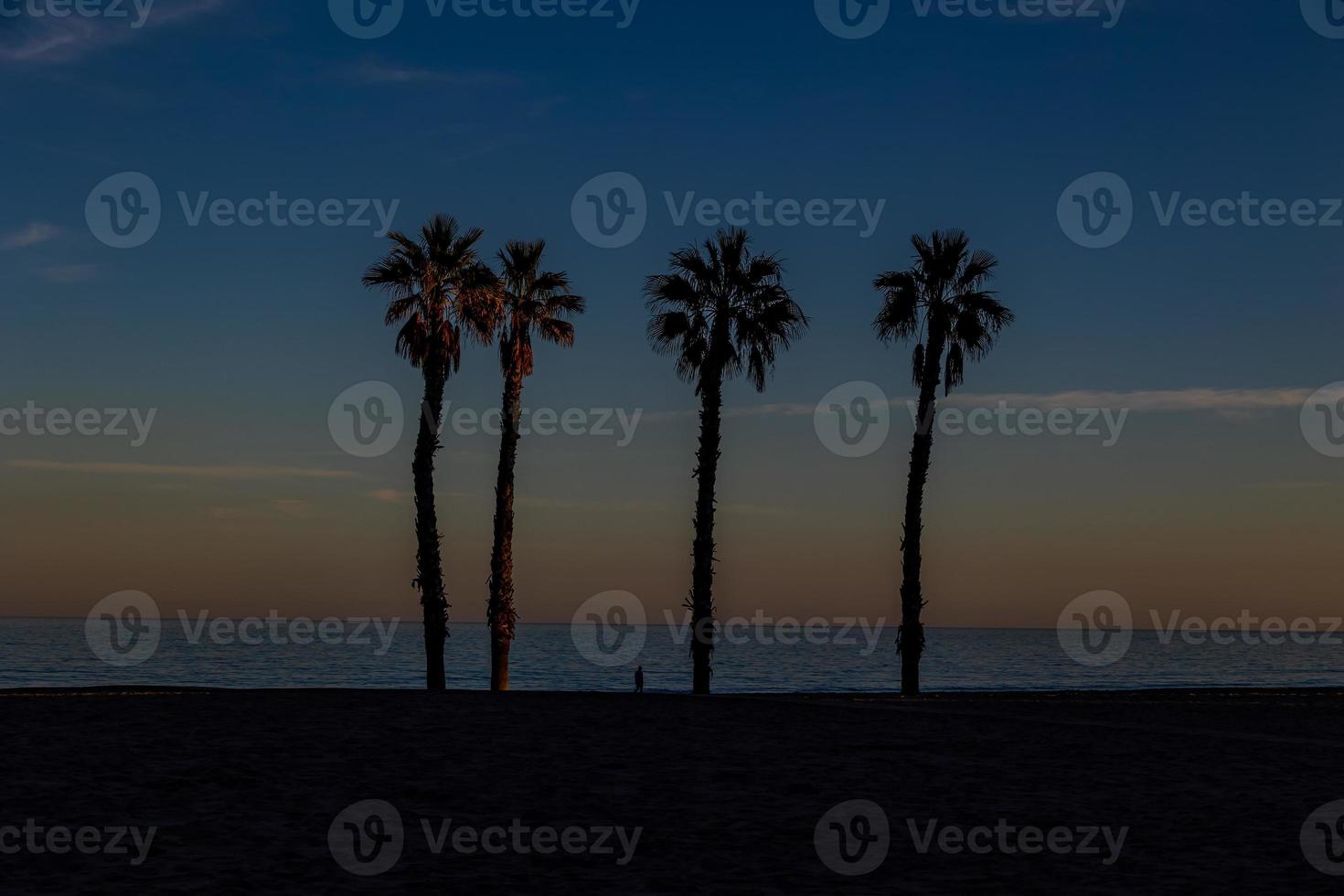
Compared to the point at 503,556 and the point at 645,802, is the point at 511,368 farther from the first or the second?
the point at 645,802

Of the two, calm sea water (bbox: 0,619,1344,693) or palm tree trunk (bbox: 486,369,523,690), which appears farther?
calm sea water (bbox: 0,619,1344,693)

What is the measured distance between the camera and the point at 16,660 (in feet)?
420

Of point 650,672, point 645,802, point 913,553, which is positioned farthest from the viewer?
point 650,672

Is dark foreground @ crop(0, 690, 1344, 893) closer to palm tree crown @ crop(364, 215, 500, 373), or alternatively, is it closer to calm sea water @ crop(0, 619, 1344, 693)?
palm tree crown @ crop(364, 215, 500, 373)

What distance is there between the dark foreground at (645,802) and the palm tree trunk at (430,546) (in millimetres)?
12495

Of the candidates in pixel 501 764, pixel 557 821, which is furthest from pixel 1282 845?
pixel 501 764

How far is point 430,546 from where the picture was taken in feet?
130

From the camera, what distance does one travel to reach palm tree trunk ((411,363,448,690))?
39.6 m

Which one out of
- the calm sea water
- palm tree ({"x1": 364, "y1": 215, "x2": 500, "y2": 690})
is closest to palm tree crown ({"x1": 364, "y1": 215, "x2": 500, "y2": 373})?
palm tree ({"x1": 364, "y1": 215, "x2": 500, "y2": 690})

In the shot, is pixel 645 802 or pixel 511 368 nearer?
pixel 645 802

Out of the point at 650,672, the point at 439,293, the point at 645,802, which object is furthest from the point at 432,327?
the point at 650,672

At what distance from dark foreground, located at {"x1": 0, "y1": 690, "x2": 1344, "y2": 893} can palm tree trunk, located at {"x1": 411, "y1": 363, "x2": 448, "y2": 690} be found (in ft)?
41.0

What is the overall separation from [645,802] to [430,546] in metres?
25.8

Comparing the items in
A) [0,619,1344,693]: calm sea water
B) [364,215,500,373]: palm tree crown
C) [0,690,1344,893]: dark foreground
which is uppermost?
[364,215,500,373]: palm tree crown
